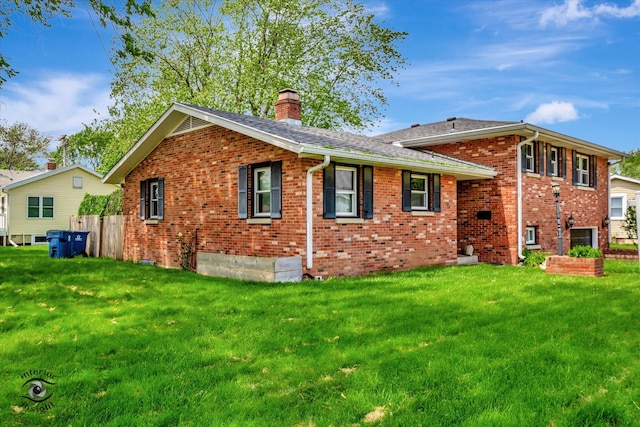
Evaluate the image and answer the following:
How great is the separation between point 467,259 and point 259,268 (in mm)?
7585

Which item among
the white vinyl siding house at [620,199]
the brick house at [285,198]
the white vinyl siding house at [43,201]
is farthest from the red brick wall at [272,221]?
the white vinyl siding house at [620,199]

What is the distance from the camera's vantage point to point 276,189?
11078 mm

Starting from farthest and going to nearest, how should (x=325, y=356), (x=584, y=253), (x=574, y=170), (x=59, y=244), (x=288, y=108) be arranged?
(x=574, y=170)
(x=59, y=244)
(x=288, y=108)
(x=584, y=253)
(x=325, y=356)

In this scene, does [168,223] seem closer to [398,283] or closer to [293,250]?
[293,250]

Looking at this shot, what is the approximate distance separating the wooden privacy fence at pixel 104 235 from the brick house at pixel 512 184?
11.0m

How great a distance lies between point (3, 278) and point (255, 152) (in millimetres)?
6719

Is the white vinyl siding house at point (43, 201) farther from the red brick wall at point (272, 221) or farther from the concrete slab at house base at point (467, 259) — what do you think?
the concrete slab at house base at point (467, 259)

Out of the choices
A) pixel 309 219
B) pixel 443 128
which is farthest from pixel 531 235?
pixel 309 219

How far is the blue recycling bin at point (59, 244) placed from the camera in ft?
56.0

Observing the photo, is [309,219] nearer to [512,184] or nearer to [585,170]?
[512,184]

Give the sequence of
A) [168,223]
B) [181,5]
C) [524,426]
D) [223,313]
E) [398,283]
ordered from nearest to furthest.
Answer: [524,426] → [223,313] → [398,283] → [168,223] → [181,5]

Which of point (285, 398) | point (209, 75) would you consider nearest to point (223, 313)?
point (285, 398)

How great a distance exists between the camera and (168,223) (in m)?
14.7

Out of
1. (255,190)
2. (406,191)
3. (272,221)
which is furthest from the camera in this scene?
(406,191)
